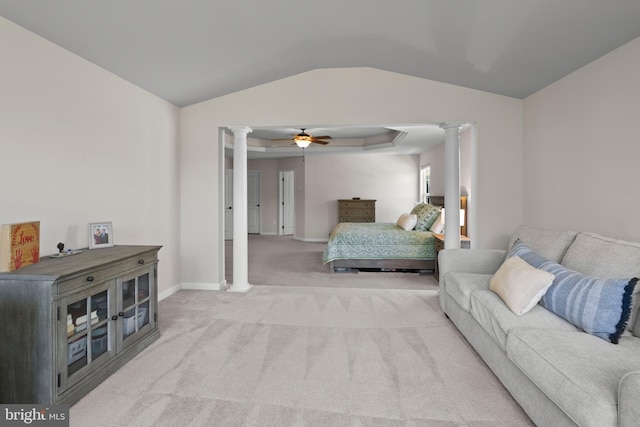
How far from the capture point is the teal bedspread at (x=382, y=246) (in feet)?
16.0

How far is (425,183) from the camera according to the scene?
307 inches

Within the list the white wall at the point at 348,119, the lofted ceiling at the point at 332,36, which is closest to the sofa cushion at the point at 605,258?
the lofted ceiling at the point at 332,36

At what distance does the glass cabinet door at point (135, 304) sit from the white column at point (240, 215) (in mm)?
1527

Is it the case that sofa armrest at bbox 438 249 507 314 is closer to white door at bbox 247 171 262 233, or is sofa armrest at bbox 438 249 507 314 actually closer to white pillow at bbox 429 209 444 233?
white pillow at bbox 429 209 444 233

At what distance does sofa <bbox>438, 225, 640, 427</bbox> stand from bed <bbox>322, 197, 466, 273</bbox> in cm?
215

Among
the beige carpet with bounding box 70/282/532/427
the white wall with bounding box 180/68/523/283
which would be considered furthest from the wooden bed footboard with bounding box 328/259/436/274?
the beige carpet with bounding box 70/282/532/427

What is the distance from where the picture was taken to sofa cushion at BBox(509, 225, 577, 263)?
241 centimetres

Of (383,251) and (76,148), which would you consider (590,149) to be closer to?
(383,251)

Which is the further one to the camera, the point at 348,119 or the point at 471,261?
the point at 348,119

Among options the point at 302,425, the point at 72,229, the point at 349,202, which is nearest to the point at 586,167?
Result: the point at 302,425

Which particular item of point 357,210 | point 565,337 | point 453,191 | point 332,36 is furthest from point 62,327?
point 357,210

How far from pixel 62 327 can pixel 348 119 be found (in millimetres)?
3250

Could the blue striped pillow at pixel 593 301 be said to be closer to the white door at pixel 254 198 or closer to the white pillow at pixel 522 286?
the white pillow at pixel 522 286

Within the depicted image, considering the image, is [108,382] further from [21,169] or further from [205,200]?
[205,200]
